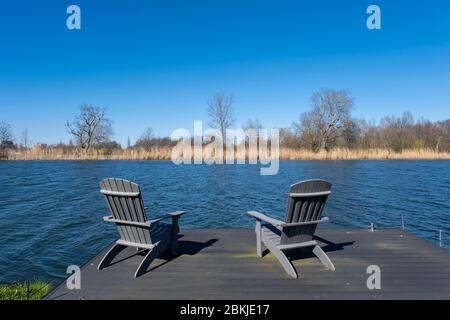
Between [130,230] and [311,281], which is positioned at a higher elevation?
[130,230]

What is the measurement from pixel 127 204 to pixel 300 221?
76.4 inches

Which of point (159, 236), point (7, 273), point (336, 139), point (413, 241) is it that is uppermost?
point (336, 139)

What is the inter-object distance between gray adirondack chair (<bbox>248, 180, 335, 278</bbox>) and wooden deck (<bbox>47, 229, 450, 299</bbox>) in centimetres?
17

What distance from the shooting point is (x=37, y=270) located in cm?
554

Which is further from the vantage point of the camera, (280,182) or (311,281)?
(280,182)

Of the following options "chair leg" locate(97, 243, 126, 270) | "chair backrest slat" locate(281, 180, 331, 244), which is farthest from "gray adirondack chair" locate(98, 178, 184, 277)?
"chair backrest slat" locate(281, 180, 331, 244)

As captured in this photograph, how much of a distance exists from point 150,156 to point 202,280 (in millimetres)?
28253

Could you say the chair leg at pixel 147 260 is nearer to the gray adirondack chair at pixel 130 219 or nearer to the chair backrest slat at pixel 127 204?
the gray adirondack chair at pixel 130 219

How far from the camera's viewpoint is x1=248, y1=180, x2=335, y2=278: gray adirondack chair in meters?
3.47

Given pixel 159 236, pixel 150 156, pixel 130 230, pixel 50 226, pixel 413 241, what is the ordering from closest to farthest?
pixel 130 230, pixel 159 236, pixel 413 241, pixel 50 226, pixel 150 156

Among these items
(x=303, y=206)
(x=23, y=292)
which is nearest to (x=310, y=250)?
(x=303, y=206)

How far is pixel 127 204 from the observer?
11.6 feet
